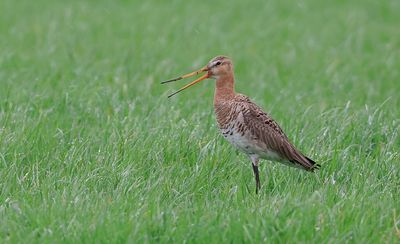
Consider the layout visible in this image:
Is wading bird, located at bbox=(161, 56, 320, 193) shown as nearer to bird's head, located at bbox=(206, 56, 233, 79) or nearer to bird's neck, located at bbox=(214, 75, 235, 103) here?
bird's neck, located at bbox=(214, 75, 235, 103)

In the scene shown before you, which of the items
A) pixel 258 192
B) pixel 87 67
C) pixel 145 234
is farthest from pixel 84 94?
pixel 145 234

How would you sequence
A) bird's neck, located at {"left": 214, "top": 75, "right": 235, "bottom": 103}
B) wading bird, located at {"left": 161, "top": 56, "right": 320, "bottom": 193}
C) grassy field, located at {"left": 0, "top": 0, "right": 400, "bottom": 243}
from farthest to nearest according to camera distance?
1. bird's neck, located at {"left": 214, "top": 75, "right": 235, "bottom": 103}
2. wading bird, located at {"left": 161, "top": 56, "right": 320, "bottom": 193}
3. grassy field, located at {"left": 0, "top": 0, "right": 400, "bottom": 243}

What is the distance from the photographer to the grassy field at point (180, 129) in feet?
19.8

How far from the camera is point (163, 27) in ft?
49.2

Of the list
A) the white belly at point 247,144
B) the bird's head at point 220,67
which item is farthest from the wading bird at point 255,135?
the bird's head at point 220,67

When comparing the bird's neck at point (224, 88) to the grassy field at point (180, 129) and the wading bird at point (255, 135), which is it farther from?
the grassy field at point (180, 129)

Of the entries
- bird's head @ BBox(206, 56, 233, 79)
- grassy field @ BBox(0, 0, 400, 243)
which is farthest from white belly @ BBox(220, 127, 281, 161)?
bird's head @ BBox(206, 56, 233, 79)

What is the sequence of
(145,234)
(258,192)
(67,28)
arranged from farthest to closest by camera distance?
(67,28) < (258,192) < (145,234)

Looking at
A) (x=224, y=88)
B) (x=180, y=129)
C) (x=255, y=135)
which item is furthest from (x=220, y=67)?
(x=180, y=129)

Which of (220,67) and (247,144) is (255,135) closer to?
(247,144)

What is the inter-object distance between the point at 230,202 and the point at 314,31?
9470 mm

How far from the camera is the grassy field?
603cm

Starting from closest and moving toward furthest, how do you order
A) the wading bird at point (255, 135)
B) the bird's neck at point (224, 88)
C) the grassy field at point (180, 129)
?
1. the grassy field at point (180, 129)
2. the wading bird at point (255, 135)
3. the bird's neck at point (224, 88)

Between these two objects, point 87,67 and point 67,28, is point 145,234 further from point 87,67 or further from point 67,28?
point 67,28
